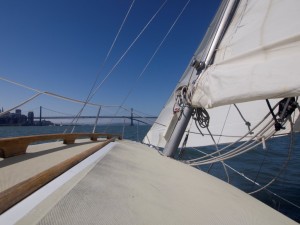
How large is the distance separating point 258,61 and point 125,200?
143 cm

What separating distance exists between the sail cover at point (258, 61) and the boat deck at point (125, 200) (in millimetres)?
808

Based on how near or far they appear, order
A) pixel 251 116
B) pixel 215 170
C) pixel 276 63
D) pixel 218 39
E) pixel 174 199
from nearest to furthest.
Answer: pixel 174 199 → pixel 276 63 → pixel 218 39 → pixel 251 116 → pixel 215 170

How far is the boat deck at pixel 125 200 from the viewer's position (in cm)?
90

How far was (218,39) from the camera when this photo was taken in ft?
10.3

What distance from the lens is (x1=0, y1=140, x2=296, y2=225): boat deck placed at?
2.96 feet

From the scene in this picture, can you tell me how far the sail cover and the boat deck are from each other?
0.81 meters

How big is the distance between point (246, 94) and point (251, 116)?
2736 mm

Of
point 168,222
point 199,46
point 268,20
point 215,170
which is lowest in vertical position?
point 215,170

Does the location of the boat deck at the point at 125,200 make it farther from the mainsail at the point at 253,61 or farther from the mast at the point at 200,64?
the mast at the point at 200,64

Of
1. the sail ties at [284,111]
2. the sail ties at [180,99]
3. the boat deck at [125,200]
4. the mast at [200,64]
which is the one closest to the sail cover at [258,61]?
the mast at [200,64]

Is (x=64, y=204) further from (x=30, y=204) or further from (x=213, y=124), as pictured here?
(x=213, y=124)

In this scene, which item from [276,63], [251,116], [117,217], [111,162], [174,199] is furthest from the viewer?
[251,116]

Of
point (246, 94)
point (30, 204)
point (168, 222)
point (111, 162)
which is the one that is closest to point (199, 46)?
point (246, 94)

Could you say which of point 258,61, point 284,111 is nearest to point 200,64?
Answer: point 284,111
